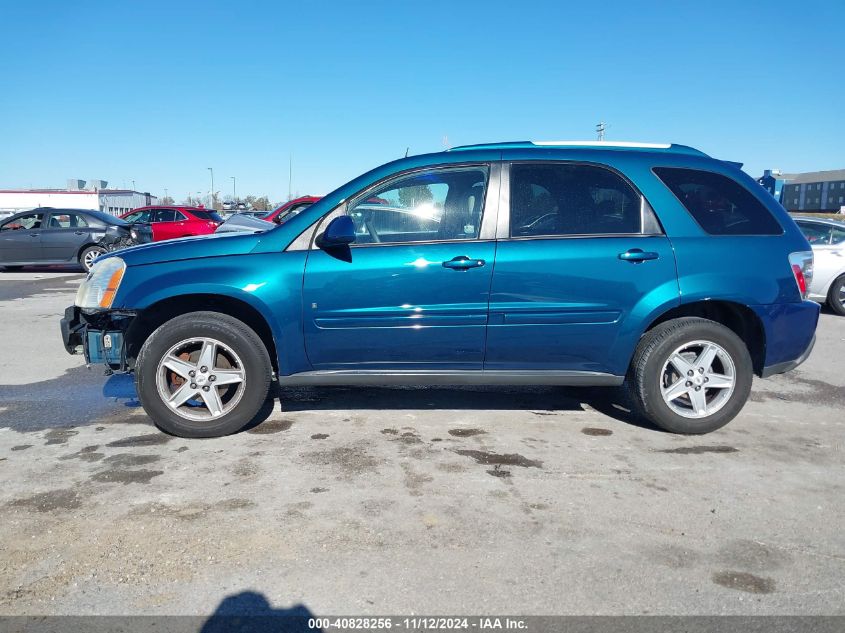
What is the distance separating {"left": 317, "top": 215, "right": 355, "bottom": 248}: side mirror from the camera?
3.96 metres

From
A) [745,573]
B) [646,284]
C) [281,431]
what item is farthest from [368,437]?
[745,573]

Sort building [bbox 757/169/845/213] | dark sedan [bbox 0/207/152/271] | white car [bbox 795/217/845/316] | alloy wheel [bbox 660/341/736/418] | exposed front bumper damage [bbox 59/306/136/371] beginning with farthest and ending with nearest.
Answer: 1. building [bbox 757/169/845/213]
2. dark sedan [bbox 0/207/152/271]
3. white car [bbox 795/217/845/316]
4. alloy wheel [bbox 660/341/736/418]
5. exposed front bumper damage [bbox 59/306/136/371]

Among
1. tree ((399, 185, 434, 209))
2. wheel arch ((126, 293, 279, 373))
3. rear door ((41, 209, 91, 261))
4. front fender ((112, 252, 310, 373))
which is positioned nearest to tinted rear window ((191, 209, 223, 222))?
rear door ((41, 209, 91, 261))

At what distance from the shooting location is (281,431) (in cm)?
440

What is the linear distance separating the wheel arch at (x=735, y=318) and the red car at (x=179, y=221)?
1559 cm

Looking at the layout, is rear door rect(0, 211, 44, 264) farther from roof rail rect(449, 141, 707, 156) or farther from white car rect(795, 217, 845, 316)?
white car rect(795, 217, 845, 316)

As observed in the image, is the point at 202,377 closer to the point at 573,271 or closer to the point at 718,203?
the point at 573,271

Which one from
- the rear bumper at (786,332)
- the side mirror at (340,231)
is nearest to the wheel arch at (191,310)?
the side mirror at (340,231)

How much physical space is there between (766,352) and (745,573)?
206 cm

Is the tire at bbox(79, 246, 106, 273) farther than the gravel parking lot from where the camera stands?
Yes

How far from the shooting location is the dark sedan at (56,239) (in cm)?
1532

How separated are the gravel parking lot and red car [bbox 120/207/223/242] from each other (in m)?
14.3

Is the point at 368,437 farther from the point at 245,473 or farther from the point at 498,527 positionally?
the point at 498,527

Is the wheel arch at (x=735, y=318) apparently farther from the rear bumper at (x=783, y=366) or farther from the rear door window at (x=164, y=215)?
the rear door window at (x=164, y=215)
